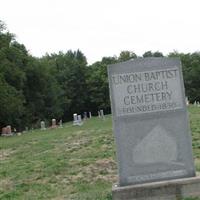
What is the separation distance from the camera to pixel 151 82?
340 inches

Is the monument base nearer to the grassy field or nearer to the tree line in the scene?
the grassy field

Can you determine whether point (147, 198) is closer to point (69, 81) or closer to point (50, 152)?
point (50, 152)

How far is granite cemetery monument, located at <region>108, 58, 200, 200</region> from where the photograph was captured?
27.8ft

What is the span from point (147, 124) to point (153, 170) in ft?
2.21

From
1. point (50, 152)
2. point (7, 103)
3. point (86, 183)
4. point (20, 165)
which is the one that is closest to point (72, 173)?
point (86, 183)

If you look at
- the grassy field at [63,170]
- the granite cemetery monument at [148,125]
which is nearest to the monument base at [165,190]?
the granite cemetery monument at [148,125]

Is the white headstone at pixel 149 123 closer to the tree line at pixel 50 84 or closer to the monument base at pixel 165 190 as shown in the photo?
the monument base at pixel 165 190

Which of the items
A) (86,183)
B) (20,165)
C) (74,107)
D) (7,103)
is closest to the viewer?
(86,183)

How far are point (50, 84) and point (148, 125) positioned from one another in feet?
213

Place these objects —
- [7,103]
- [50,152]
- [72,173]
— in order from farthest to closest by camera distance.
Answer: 1. [7,103]
2. [50,152]
3. [72,173]

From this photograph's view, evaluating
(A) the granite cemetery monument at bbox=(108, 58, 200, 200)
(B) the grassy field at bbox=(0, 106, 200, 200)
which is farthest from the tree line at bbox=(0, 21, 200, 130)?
(A) the granite cemetery monument at bbox=(108, 58, 200, 200)

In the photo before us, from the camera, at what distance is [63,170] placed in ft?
41.2

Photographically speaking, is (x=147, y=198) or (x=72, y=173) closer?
(x=147, y=198)

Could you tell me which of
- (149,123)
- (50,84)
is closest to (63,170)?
(149,123)
